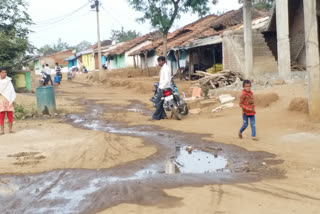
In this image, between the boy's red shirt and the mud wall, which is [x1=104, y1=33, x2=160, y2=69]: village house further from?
the boy's red shirt

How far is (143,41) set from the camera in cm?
4475

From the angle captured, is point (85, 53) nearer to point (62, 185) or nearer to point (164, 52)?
point (164, 52)

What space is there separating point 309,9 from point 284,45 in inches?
208

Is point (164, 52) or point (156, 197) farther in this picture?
point (164, 52)

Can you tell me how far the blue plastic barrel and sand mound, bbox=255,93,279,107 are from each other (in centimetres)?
693

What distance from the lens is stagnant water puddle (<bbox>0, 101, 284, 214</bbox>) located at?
4773mm

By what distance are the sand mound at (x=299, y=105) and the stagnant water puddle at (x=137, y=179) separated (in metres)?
2.98

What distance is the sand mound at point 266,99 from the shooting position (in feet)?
38.7

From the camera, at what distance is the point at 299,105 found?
1011 cm

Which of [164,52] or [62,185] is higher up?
[164,52]

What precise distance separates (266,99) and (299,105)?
1.83 meters

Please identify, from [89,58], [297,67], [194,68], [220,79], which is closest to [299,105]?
[220,79]

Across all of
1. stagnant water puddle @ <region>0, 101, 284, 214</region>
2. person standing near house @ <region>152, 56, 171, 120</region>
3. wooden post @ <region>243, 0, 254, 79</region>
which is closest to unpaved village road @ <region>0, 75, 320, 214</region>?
stagnant water puddle @ <region>0, 101, 284, 214</region>

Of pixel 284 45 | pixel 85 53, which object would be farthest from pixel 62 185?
pixel 85 53
